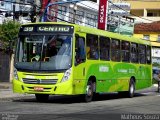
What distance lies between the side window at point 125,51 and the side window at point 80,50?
4.78 meters

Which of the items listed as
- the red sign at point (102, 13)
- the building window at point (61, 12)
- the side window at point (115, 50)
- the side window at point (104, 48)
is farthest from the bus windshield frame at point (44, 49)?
the building window at point (61, 12)

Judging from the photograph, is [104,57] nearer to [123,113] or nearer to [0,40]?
[123,113]

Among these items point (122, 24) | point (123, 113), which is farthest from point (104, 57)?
point (122, 24)

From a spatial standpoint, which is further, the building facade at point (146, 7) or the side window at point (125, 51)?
the building facade at point (146, 7)

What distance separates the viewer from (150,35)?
262 ft

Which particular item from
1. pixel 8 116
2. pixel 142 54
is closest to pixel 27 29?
pixel 8 116

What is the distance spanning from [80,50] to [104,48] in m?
2.64

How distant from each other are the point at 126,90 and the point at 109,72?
3.02 m

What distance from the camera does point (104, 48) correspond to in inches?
872

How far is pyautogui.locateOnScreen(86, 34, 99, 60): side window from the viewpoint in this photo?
67.7 ft

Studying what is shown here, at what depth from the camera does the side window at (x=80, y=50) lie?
19.5 m

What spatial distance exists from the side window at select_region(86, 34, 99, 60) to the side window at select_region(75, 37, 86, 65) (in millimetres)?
459

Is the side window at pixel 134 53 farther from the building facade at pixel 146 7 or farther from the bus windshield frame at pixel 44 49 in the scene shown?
the building facade at pixel 146 7

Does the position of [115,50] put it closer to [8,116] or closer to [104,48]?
[104,48]
